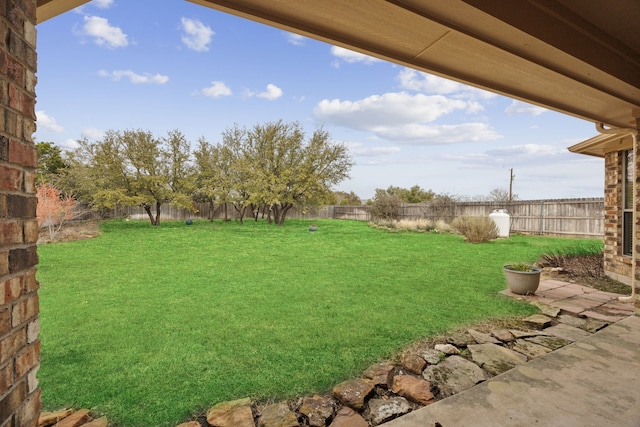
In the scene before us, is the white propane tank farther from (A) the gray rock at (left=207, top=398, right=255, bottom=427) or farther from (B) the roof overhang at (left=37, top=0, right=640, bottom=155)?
(A) the gray rock at (left=207, top=398, right=255, bottom=427)

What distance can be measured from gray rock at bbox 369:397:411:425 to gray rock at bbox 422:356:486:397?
0.99 ft

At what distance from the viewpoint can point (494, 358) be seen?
2.39 m

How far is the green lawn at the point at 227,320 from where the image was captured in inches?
78.4

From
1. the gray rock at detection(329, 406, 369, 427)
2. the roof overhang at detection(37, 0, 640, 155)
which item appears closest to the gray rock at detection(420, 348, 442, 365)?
the gray rock at detection(329, 406, 369, 427)

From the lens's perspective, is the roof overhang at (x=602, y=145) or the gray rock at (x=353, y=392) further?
the roof overhang at (x=602, y=145)

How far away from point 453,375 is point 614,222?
5094 mm

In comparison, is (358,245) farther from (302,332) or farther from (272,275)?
(302,332)

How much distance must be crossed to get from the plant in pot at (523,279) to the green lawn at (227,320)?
0.27 meters

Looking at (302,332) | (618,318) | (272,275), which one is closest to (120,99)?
(272,275)

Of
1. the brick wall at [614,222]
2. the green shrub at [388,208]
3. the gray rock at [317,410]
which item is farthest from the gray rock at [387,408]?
the green shrub at [388,208]

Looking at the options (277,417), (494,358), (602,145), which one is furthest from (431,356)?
(602,145)

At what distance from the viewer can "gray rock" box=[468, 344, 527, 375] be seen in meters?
2.26

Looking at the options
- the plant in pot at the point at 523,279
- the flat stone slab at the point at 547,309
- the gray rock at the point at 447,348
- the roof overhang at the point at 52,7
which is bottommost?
the flat stone slab at the point at 547,309

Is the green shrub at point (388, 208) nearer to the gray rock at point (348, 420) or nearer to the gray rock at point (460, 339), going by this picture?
the gray rock at point (460, 339)
